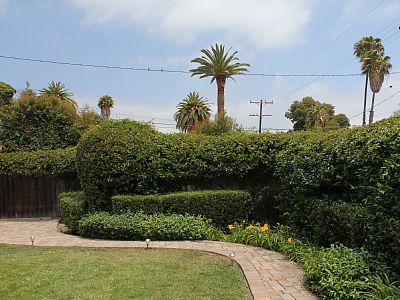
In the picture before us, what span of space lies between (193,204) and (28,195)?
7443 mm

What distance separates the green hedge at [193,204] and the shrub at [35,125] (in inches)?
301

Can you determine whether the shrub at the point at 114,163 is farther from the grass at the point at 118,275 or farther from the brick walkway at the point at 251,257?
the grass at the point at 118,275

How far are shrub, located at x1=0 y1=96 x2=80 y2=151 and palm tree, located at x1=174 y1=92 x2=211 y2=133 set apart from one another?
1981 centimetres

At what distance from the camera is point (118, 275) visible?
4.83 m

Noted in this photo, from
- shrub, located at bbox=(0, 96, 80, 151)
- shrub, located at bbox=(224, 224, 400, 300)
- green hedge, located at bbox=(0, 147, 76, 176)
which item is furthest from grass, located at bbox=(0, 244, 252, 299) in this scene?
shrub, located at bbox=(0, 96, 80, 151)

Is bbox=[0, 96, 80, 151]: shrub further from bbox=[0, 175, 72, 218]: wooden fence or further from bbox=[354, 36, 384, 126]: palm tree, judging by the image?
bbox=[354, 36, 384, 126]: palm tree

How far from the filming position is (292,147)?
7.73 metres

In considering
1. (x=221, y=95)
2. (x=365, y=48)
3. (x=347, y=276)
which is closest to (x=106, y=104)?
(x=221, y=95)

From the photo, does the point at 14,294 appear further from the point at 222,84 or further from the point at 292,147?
the point at 222,84

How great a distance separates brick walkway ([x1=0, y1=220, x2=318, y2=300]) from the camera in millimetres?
4246

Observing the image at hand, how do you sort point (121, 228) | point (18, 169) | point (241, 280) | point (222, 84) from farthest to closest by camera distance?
1. point (222, 84)
2. point (18, 169)
3. point (121, 228)
4. point (241, 280)

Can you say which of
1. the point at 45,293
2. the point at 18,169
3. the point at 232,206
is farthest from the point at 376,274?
the point at 18,169

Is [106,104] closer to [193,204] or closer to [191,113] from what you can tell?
[191,113]

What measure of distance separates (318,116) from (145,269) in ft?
115
